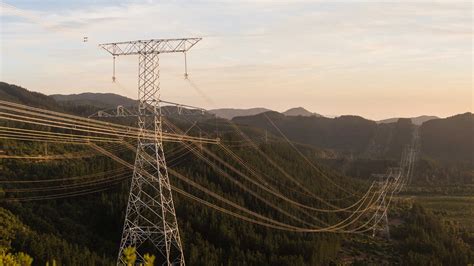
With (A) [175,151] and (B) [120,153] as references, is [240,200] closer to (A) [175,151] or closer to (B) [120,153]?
(A) [175,151]

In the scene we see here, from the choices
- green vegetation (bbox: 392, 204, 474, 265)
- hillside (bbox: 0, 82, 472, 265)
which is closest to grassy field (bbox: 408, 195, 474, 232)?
hillside (bbox: 0, 82, 472, 265)

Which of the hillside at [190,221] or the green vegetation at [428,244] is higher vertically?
the hillside at [190,221]

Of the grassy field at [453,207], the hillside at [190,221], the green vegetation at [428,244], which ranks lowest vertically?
the grassy field at [453,207]

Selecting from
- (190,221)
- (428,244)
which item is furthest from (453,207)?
(190,221)

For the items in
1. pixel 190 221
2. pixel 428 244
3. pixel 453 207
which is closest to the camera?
pixel 190 221

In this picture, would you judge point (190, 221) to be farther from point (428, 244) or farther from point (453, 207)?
point (453, 207)

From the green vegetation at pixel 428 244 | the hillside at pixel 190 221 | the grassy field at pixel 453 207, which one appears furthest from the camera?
the grassy field at pixel 453 207

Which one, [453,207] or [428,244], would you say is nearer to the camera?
[428,244]

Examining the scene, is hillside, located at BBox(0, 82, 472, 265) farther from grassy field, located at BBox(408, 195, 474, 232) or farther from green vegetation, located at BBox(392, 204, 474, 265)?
grassy field, located at BBox(408, 195, 474, 232)

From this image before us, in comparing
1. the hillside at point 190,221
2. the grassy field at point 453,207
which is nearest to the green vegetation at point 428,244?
the hillside at point 190,221

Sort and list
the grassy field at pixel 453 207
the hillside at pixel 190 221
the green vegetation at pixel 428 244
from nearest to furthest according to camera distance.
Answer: the hillside at pixel 190 221 < the green vegetation at pixel 428 244 < the grassy field at pixel 453 207

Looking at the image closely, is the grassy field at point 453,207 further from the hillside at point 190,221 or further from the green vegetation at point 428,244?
the green vegetation at point 428,244

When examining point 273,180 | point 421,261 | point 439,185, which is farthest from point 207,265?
point 439,185
